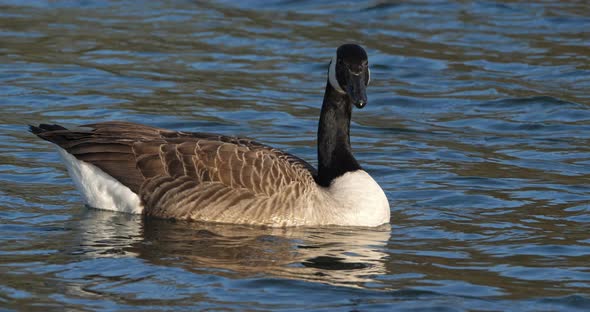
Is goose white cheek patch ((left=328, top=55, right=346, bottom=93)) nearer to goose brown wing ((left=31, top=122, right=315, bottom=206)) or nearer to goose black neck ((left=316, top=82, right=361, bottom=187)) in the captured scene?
goose black neck ((left=316, top=82, right=361, bottom=187))

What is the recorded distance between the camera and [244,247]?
10703 mm

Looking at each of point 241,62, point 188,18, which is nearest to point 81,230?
point 241,62

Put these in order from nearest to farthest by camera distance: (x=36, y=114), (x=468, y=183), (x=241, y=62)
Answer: (x=468, y=183)
(x=36, y=114)
(x=241, y=62)

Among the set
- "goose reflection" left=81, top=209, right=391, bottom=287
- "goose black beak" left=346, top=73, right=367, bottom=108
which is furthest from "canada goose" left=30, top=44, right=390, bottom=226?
"goose reflection" left=81, top=209, right=391, bottom=287

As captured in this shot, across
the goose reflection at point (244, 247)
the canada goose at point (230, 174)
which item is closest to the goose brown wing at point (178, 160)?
the canada goose at point (230, 174)

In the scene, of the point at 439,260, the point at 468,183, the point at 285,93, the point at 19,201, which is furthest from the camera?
the point at 285,93

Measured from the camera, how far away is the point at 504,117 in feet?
55.1

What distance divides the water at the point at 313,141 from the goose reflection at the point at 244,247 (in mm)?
32

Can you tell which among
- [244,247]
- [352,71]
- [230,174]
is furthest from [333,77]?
[244,247]

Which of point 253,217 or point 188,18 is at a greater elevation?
point 188,18

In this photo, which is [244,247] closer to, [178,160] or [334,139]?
[178,160]

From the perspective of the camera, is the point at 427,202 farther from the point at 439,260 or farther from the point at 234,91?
the point at 234,91

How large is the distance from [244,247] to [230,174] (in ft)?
3.44

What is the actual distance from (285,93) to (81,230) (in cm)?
709
